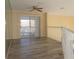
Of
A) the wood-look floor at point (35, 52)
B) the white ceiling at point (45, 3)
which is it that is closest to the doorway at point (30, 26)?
the white ceiling at point (45, 3)

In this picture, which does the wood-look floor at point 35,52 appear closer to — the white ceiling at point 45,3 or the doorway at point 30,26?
the white ceiling at point 45,3

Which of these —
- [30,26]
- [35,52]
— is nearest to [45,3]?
[35,52]

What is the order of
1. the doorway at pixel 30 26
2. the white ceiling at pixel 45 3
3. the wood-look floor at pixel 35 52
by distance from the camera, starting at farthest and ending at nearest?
the doorway at pixel 30 26, the white ceiling at pixel 45 3, the wood-look floor at pixel 35 52

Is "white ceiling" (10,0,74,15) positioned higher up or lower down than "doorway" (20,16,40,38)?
higher up

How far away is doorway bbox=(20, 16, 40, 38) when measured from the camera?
11.1 m

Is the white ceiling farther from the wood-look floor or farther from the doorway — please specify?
the doorway

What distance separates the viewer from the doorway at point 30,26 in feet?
36.4

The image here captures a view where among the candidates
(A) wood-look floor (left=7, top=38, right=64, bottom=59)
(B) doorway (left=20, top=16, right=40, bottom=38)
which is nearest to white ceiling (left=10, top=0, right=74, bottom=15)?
(A) wood-look floor (left=7, top=38, right=64, bottom=59)

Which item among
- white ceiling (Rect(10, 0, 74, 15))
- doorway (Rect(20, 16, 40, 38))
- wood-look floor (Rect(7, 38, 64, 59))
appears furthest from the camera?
doorway (Rect(20, 16, 40, 38))

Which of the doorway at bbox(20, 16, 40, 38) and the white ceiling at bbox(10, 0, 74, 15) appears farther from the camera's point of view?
the doorway at bbox(20, 16, 40, 38)
